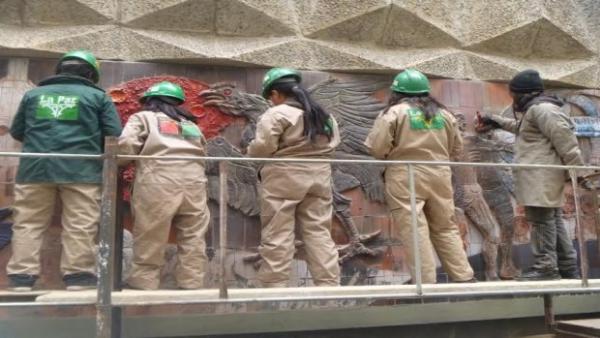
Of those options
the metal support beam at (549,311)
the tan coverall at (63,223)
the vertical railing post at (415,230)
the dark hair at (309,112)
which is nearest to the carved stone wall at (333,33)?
the dark hair at (309,112)

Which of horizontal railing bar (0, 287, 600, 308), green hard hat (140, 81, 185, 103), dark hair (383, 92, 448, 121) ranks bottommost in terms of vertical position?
horizontal railing bar (0, 287, 600, 308)

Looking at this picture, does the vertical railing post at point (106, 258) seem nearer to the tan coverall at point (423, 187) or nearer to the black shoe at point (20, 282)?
the black shoe at point (20, 282)

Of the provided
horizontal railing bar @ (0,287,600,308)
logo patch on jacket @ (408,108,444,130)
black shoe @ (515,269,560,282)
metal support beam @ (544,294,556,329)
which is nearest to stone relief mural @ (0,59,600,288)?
black shoe @ (515,269,560,282)

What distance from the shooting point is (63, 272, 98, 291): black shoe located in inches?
128

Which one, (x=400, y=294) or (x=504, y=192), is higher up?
(x=504, y=192)

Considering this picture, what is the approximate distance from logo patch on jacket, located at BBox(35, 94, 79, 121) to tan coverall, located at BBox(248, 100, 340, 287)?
3.85ft

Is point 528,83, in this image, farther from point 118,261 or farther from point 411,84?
point 118,261

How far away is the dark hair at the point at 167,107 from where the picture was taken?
4.00m

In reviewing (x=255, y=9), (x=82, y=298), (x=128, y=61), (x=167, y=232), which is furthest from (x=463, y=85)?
(x=82, y=298)

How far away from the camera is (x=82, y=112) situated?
371 cm

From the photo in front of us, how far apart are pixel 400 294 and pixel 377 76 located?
11.0 feet

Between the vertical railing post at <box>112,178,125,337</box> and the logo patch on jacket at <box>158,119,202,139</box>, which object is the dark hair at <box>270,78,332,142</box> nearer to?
the logo patch on jacket at <box>158,119,202,139</box>

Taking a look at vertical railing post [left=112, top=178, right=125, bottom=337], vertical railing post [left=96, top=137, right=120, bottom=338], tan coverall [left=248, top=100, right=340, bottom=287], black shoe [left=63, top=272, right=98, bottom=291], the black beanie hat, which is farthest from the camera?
the black beanie hat

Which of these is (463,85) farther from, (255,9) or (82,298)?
(82,298)
